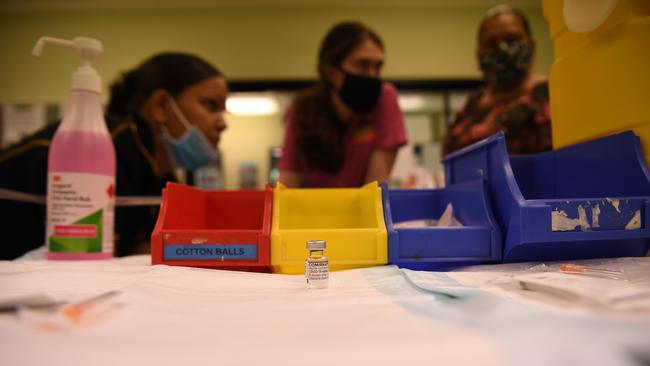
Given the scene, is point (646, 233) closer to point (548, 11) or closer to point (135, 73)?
point (548, 11)

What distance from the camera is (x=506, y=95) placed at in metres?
1.33

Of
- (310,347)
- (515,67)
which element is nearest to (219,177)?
(515,67)

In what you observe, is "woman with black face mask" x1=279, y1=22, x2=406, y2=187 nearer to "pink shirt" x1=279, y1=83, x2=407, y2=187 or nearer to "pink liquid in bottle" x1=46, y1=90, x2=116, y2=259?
"pink shirt" x1=279, y1=83, x2=407, y2=187

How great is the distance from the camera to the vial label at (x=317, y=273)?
38 cm

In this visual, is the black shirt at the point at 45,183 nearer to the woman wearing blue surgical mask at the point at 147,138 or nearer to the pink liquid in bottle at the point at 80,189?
the woman wearing blue surgical mask at the point at 147,138

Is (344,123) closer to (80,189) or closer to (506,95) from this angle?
Result: (506,95)

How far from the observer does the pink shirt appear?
1.25 metres

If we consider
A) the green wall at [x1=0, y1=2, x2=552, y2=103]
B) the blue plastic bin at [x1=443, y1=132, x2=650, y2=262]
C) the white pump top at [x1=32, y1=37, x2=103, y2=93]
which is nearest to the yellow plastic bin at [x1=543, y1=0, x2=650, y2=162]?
the blue plastic bin at [x1=443, y1=132, x2=650, y2=262]

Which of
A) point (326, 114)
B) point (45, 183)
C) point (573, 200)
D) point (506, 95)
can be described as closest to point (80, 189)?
point (45, 183)

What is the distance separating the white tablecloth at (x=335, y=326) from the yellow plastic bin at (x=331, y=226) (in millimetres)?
65

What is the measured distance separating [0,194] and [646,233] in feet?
2.66

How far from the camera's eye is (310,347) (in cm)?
22

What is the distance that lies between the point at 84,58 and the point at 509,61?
120cm

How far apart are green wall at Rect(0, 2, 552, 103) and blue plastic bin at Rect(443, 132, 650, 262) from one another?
214 centimetres
